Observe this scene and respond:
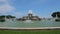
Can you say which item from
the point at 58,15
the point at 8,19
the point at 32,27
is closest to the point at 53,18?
the point at 58,15

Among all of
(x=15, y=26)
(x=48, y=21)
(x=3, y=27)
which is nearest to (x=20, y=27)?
(x=15, y=26)

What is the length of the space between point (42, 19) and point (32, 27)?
25.1 inches

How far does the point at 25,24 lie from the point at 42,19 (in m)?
0.84

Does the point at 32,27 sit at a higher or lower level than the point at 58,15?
lower

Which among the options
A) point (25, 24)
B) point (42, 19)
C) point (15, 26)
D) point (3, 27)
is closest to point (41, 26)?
point (42, 19)

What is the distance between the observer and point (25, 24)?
22.4 feet

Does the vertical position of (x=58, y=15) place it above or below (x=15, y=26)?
above

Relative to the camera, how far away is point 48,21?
680 cm

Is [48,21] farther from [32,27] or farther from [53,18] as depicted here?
[32,27]

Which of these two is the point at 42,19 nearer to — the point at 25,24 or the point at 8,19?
the point at 25,24

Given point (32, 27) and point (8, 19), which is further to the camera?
point (8, 19)

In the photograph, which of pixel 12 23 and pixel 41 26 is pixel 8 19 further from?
pixel 41 26

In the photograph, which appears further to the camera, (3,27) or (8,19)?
(8,19)

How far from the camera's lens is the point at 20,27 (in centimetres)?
662
